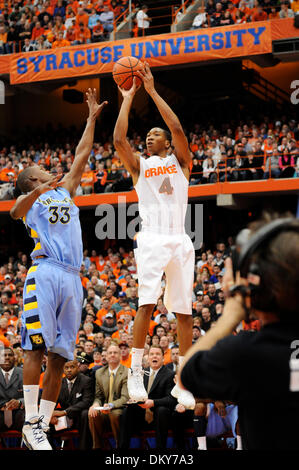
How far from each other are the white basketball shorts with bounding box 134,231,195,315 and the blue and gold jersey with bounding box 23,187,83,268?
2.51 feet

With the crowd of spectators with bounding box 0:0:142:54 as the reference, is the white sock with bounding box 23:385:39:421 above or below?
below

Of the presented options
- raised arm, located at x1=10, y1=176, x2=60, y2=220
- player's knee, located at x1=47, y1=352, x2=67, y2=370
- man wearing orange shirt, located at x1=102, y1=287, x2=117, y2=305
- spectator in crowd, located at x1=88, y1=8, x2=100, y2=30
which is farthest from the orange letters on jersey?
spectator in crowd, located at x1=88, y1=8, x2=100, y2=30

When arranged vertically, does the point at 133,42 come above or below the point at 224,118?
above

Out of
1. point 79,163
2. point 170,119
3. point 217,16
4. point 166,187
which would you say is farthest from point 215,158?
point 79,163

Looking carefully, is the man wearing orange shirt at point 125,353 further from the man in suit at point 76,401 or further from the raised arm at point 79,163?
the raised arm at point 79,163

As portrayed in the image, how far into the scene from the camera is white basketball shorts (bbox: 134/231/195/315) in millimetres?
6719

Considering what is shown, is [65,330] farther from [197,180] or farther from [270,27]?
[270,27]

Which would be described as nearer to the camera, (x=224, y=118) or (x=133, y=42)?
(x=133, y=42)

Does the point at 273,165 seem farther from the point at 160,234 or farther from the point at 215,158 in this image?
the point at 160,234

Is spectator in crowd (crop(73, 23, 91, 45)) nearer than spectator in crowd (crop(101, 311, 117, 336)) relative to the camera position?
No

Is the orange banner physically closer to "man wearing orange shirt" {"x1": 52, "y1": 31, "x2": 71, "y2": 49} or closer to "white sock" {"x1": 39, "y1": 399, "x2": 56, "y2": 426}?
"man wearing orange shirt" {"x1": 52, "y1": 31, "x2": 71, "y2": 49}
